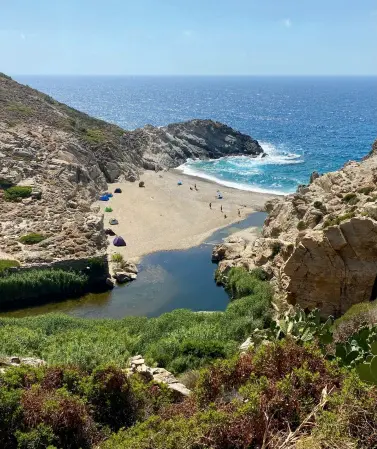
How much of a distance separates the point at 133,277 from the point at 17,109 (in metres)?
→ 49.5

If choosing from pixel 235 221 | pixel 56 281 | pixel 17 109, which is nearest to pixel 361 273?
pixel 56 281

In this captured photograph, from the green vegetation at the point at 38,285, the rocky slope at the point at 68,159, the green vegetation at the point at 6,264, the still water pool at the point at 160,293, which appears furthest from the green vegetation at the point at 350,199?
the green vegetation at the point at 6,264

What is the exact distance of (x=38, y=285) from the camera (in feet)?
120

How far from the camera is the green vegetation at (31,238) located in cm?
4147

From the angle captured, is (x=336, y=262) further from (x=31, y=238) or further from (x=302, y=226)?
(x=31, y=238)

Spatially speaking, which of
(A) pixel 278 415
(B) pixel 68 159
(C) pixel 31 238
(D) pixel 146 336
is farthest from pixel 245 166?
(A) pixel 278 415

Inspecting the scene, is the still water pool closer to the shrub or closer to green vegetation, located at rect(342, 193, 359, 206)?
the shrub

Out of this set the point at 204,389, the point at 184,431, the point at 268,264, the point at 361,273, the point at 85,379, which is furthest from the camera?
the point at 268,264

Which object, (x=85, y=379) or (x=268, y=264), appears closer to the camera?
(x=85, y=379)

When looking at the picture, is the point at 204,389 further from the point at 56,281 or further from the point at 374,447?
the point at 56,281

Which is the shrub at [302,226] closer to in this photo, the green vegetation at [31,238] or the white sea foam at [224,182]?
the green vegetation at [31,238]

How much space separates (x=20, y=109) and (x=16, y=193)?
33.5 metres

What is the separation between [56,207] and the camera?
4941cm

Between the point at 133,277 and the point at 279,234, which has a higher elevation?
the point at 279,234
